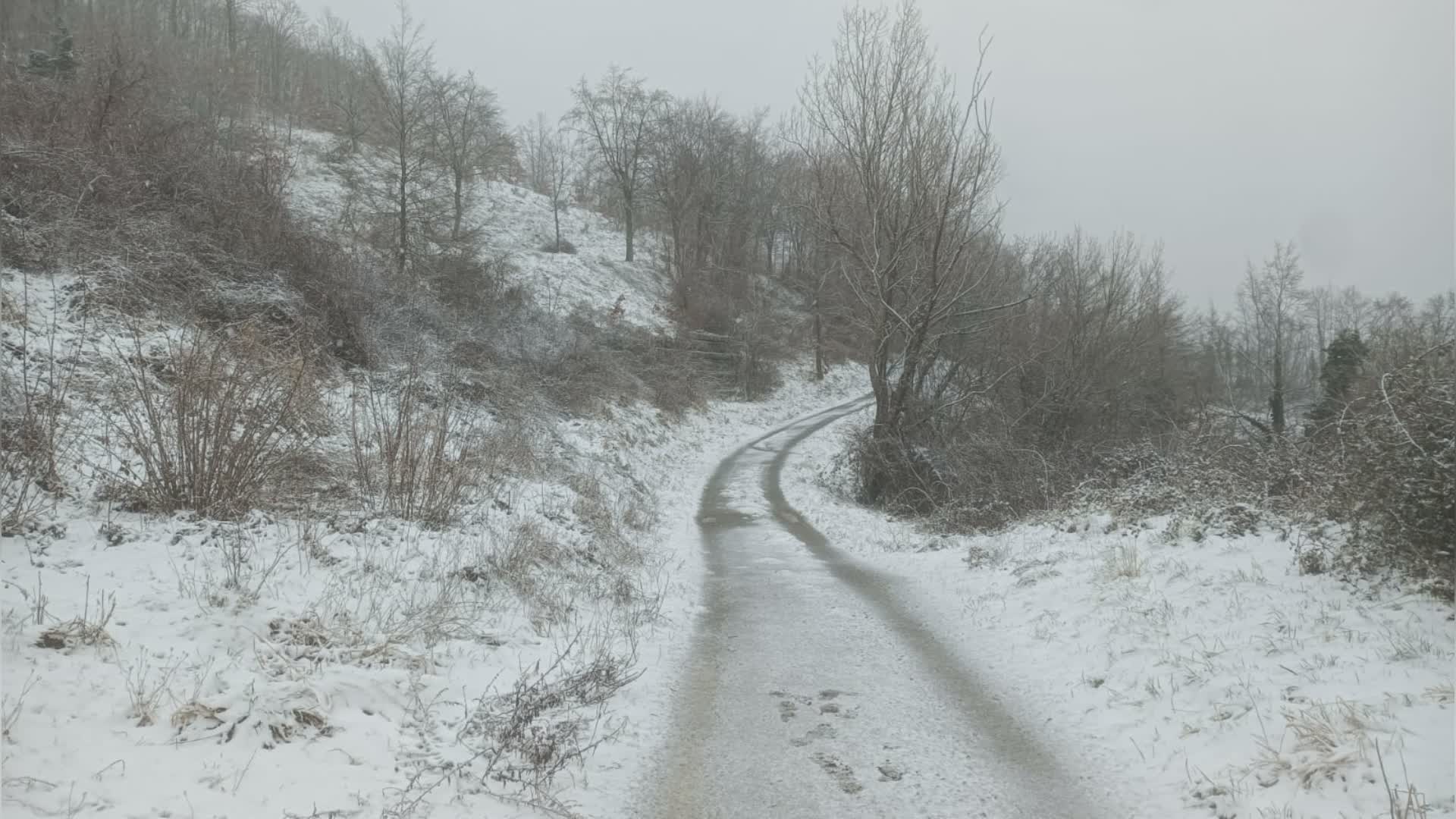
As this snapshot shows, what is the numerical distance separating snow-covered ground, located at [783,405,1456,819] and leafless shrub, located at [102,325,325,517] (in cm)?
709

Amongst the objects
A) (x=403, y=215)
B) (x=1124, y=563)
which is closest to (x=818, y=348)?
(x=403, y=215)

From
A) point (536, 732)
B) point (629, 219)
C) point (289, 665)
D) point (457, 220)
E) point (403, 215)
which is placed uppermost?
point (629, 219)

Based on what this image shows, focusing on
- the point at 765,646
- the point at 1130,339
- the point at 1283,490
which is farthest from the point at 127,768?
the point at 1130,339

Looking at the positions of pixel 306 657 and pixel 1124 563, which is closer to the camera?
pixel 306 657

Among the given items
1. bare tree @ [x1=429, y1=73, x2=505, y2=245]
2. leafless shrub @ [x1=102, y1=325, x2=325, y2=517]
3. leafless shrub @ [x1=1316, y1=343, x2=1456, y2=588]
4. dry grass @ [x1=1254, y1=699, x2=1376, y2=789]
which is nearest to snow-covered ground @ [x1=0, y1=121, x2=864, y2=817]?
leafless shrub @ [x1=102, y1=325, x2=325, y2=517]

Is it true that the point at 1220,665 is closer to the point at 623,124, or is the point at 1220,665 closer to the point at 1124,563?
the point at 1124,563

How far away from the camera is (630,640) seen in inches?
273

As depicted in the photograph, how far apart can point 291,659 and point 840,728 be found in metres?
3.82

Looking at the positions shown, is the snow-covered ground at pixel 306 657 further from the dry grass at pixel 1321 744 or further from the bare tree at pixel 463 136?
the bare tree at pixel 463 136

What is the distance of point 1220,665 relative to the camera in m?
5.32

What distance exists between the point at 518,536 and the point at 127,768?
17.3ft

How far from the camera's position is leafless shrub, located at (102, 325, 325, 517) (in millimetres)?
6352

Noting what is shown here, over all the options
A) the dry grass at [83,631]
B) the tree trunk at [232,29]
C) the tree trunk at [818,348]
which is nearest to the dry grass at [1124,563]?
the dry grass at [83,631]

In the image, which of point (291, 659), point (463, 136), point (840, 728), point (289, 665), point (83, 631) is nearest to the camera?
point (83, 631)
